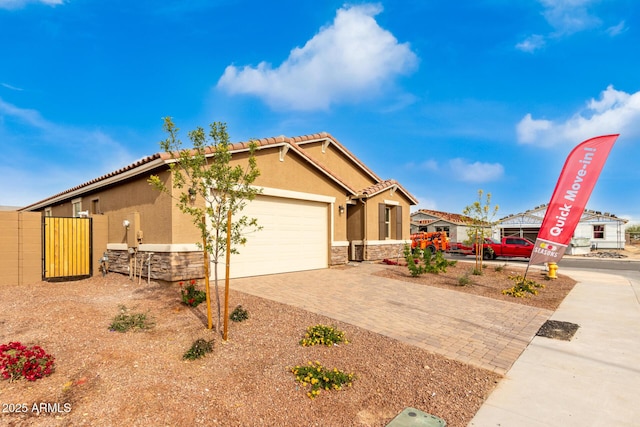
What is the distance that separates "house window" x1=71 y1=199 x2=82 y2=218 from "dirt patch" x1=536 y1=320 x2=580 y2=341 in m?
15.9

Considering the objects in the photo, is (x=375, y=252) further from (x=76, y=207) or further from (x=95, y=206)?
(x=76, y=207)

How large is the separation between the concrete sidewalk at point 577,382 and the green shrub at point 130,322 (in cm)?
505

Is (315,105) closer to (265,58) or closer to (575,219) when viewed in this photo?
(265,58)

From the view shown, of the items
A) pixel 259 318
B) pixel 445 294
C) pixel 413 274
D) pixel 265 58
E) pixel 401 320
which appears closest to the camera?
pixel 259 318

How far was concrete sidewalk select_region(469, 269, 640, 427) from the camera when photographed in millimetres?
3439

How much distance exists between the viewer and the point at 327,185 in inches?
534

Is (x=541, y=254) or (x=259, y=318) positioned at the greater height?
(x=541, y=254)

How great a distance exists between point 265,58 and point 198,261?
815 cm

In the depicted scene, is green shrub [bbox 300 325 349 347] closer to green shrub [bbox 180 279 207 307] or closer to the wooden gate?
green shrub [bbox 180 279 207 307]

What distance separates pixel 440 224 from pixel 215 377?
3388 cm

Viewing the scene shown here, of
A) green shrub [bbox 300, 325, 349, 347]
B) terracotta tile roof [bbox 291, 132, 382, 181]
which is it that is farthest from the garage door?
green shrub [bbox 300, 325, 349, 347]

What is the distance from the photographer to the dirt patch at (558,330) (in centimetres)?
607

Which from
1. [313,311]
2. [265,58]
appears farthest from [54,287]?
[265,58]

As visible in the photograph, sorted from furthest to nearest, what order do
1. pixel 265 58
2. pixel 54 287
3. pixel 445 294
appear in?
1. pixel 265 58
2. pixel 445 294
3. pixel 54 287
